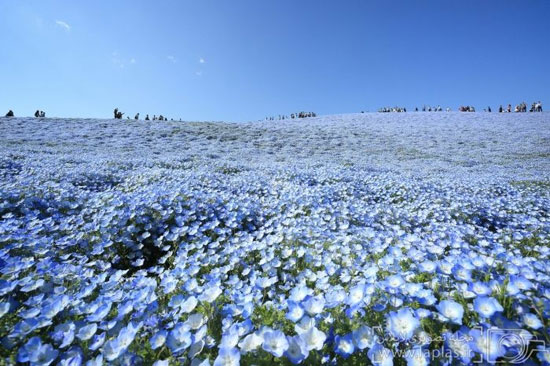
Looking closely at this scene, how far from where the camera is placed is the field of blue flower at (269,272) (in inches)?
68.2

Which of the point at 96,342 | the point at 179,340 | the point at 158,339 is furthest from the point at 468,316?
Answer: the point at 96,342

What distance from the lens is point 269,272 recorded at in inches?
134

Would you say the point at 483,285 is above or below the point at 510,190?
above

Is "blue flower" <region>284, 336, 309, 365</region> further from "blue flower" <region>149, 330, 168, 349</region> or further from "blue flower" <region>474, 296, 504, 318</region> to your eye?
"blue flower" <region>474, 296, 504, 318</region>

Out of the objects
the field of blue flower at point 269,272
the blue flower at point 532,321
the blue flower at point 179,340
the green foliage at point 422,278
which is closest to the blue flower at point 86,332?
the field of blue flower at point 269,272

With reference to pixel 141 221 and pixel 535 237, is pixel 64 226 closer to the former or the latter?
pixel 141 221

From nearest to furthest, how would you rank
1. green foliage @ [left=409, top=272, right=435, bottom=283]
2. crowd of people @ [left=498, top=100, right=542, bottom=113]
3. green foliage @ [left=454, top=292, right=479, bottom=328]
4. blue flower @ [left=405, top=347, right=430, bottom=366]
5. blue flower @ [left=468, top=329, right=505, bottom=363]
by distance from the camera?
blue flower @ [left=468, top=329, right=505, bottom=363] < blue flower @ [left=405, top=347, right=430, bottom=366] < green foliage @ [left=454, top=292, right=479, bottom=328] < green foliage @ [left=409, top=272, right=435, bottom=283] < crowd of people @ [left=498, top=100, right=542, bottom=113]

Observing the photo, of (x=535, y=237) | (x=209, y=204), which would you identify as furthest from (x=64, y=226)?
(x=535, y=237)

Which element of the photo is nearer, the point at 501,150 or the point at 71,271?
the point at 71,271

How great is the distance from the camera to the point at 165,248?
4.18m

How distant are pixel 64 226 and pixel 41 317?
2.79m

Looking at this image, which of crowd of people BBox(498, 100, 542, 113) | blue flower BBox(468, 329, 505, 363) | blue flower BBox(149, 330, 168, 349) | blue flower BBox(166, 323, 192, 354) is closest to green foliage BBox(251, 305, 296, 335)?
blue flower BBox(166, 323, 192, 354)

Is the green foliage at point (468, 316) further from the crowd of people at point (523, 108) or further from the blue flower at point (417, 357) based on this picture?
the crowd of people at point (523, 108)

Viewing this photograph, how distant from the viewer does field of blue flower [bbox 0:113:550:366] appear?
1731 mm
